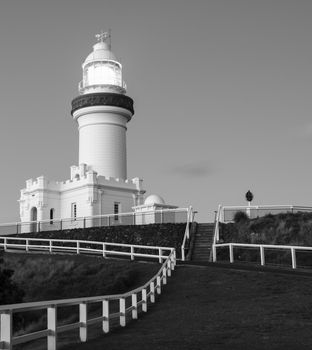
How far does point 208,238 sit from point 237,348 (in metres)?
25.8

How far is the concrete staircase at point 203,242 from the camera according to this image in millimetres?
32044

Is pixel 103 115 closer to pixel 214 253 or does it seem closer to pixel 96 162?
pixel 96 162

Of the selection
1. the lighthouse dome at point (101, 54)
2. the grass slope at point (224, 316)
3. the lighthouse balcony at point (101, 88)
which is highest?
the lighthouse dome at point (101, 54)

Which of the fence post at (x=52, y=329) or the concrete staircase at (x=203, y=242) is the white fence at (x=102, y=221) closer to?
the concrete staircase at (x=203, y=242)

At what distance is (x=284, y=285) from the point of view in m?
19.6

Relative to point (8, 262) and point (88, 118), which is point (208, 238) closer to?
point (8, 262)

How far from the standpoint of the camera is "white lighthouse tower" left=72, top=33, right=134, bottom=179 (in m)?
49.6

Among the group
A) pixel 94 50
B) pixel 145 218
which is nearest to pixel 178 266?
pixel 145 218

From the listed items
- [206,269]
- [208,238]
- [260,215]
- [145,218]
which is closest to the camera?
[206,269]

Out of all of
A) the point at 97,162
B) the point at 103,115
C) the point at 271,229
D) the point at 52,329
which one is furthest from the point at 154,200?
the point at 52,329

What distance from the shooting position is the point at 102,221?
142 feet

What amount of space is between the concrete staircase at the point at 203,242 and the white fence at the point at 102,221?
2.10 m

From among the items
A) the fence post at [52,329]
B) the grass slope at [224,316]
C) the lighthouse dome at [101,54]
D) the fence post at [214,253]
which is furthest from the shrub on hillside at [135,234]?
the fence post at [52,329]

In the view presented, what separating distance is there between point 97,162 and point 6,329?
42991mm
